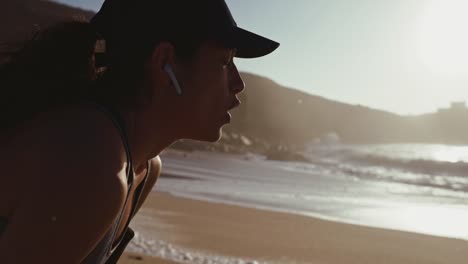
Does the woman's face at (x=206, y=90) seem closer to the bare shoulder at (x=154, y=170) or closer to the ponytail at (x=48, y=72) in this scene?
the ponytail at (x=48, y=72)

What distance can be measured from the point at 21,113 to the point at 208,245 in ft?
19.6

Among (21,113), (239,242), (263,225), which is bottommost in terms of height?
(263,225)

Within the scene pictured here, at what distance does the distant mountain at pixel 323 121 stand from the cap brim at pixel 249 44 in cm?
4924

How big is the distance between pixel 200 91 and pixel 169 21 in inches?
8.2

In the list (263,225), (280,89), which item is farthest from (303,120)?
(263,225)

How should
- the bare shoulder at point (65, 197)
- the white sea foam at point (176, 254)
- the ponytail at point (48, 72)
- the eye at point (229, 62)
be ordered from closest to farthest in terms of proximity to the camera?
the bare shoulder at point (65, 197)
the ponytail at point (48, 72)
the eye at point (229, 62)
the white sea foam at point (176, 254)

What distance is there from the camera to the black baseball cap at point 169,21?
4.47 feet

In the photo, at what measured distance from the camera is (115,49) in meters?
1.41

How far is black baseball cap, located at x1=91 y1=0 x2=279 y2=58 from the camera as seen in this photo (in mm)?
1363

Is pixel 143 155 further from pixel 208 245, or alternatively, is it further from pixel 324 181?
pixel 324 181

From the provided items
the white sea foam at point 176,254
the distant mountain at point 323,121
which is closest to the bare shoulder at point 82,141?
the white sea foam at point 176,254

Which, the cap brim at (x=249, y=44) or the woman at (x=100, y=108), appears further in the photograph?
the cap brim at (x=249, y=44)

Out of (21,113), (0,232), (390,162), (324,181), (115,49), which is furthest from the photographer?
(390,162)

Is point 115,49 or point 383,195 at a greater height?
point 115,49
